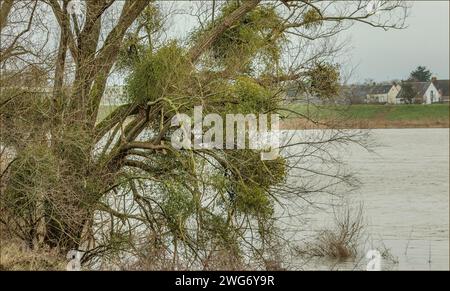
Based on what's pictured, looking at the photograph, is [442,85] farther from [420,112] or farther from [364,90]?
[364,90]

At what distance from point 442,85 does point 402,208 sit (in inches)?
191

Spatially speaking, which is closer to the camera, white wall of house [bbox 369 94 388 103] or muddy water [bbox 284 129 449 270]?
muddy water [bbox 284 129 449 270]

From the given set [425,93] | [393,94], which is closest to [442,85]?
[425,93]

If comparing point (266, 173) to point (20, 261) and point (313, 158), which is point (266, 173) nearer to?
point (313, 158)

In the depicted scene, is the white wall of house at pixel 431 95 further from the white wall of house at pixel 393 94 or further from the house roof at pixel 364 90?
the house roof at pixel 364 90

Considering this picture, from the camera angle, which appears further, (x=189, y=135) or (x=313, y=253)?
(x=313, y=253)

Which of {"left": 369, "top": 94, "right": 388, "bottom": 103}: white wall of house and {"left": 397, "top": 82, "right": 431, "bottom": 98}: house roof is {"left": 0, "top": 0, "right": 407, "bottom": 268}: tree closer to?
{"left": 369, "top": 94, "right": 388, "bottom": 103}: white wall of house

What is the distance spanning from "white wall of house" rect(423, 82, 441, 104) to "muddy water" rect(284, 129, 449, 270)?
1671 millimetres

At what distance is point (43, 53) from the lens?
920 centimetres

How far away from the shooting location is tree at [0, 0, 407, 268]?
938cm

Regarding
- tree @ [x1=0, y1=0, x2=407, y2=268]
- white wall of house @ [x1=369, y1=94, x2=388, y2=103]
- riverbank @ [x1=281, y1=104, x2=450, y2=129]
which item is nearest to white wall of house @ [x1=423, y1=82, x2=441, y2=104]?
white wall of house @ [x1=369, y1=94, x2=388, y2=103]

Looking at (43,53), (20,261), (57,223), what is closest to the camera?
(20,261)
